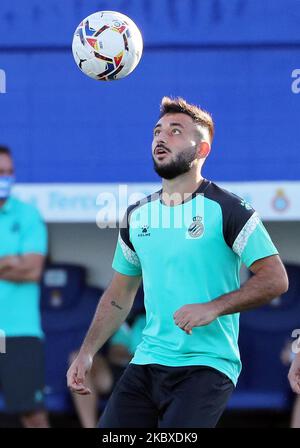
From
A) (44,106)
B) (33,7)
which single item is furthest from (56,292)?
(33,7)

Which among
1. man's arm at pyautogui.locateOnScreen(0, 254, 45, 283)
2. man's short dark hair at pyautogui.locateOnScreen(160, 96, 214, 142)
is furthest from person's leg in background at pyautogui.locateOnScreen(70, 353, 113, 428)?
man's short dark hair at pyautogui.locateOnScreen(160, 96, 214, 142)

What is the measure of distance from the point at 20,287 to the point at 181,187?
2.44 metres

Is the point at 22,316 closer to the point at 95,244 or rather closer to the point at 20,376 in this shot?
the point at 20,376

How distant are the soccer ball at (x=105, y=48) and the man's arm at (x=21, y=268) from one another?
1528 millimetres

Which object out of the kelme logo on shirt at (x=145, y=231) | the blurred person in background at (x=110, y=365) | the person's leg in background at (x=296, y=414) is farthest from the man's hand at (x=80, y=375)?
the person's leg in background at (x=296, y=414)

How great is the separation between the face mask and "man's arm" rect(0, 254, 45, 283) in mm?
492

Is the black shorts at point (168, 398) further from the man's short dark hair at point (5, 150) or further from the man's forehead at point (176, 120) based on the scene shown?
the man's short dark hair at point (5, 150)

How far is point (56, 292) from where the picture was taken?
27.1ft

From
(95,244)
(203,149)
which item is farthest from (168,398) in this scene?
(95,244)

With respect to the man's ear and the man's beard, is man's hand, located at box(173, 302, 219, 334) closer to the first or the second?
the man's beard

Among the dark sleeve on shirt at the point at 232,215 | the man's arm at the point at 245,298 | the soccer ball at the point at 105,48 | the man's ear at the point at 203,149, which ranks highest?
the soccer ball at the point at 105,48

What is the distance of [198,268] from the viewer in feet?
15.7

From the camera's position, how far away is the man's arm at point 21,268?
7.08m

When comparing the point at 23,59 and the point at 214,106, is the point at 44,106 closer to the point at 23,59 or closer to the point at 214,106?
the point at 23,59
